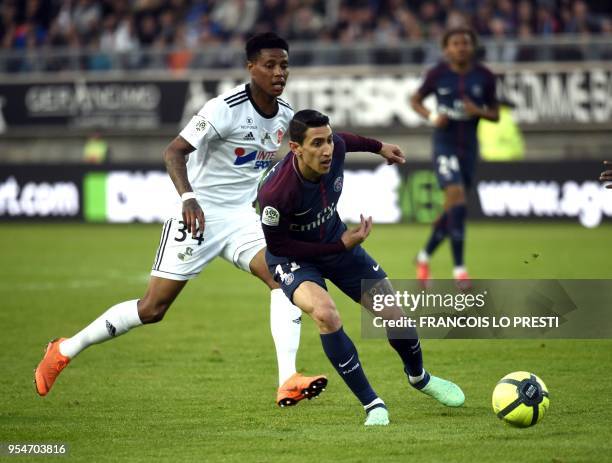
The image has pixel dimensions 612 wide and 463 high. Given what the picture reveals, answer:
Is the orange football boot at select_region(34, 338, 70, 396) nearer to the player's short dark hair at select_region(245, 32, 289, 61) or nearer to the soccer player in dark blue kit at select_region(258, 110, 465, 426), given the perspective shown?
the soccer player in dark blue kit at select_region(258, 110, 465, 426)

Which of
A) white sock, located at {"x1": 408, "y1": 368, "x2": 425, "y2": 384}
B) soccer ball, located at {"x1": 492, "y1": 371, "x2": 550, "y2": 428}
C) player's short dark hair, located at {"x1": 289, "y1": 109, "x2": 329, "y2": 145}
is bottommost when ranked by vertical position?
white sock, located at {"x1": 408, "y1": 368, "x2": 425, "y2": 384}

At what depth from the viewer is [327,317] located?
6684mm

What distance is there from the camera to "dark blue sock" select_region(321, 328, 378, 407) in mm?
6719

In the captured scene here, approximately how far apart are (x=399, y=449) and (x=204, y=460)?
0.99m

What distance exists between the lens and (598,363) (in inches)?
350

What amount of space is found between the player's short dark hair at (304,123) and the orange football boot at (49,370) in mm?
2283

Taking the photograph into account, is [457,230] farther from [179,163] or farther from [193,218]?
[193,218]

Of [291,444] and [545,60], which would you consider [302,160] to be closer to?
[291,444]

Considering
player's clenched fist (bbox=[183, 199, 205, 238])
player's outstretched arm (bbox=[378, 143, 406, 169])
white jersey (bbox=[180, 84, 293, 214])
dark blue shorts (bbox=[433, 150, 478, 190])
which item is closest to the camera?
player's clenched fist (bbox=[183, 199, 205, 238])

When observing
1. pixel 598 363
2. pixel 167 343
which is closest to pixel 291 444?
pixel 598 363

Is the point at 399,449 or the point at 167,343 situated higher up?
the point at 399,449

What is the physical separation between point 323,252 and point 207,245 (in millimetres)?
1319

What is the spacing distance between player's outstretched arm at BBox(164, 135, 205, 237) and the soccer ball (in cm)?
201

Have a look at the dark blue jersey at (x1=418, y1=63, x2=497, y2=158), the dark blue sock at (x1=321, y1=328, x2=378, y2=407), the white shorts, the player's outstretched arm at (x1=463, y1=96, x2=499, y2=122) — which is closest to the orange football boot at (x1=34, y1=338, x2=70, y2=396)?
the white shorts
